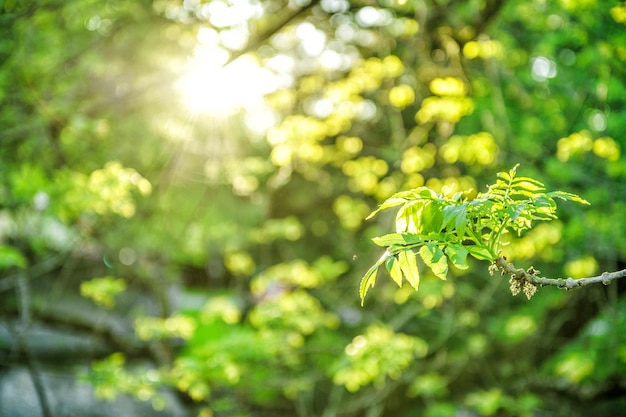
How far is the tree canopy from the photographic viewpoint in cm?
457

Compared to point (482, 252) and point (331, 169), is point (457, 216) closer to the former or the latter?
point (482, 252)

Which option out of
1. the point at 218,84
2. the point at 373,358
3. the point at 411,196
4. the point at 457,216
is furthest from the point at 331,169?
the point at 457,216

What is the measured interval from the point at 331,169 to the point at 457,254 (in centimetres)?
634

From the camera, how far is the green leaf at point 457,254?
148 cm

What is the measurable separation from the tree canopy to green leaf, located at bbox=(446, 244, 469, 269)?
277 centimetres

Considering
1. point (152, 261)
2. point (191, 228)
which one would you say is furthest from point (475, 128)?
point (152, 261)

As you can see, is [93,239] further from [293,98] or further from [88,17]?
[293,98]

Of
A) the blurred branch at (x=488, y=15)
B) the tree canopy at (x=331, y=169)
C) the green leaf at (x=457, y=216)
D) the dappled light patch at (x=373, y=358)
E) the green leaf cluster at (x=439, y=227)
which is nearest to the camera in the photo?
the green leaf at (x=457, y=216)

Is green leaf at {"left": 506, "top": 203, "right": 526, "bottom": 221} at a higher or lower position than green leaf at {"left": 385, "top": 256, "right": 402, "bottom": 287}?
higher

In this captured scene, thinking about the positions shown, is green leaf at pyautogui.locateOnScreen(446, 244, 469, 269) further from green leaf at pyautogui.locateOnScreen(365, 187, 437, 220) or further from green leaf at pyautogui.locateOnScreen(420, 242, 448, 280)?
green leaf at pyautogui.locateOnScreen(365, 187, 437, 220)

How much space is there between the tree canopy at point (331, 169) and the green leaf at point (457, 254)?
2767mm

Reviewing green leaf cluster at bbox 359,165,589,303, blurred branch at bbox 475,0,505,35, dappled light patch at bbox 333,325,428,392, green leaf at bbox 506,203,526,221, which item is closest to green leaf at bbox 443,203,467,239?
green leaf cluster at bbox 359,165,589,303

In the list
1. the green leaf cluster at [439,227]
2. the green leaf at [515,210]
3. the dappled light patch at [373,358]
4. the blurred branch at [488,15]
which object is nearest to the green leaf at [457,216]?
the green leaf cluster at [439,227]

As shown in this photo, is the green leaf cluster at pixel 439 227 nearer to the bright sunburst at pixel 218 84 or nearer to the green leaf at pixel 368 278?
the green leaf at pixel 368 278
